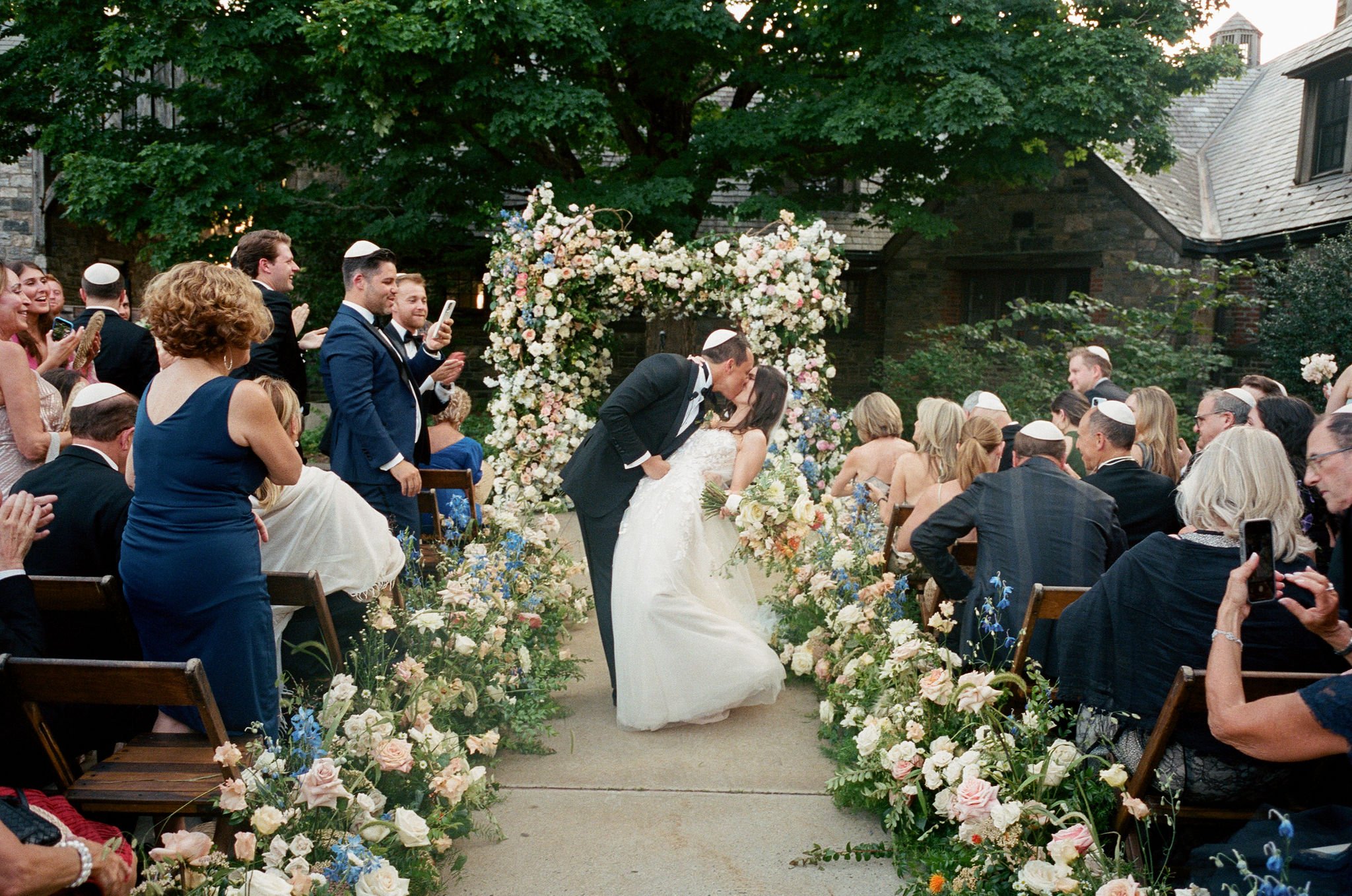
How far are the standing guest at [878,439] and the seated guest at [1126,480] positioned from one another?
1854mm

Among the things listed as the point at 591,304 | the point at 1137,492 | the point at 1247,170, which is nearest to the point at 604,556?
the point at 1137,492

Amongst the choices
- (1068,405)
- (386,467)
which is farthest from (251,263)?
(1068,405)

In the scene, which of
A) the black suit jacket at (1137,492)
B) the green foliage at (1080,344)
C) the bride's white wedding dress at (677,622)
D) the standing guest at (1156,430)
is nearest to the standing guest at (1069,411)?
the standing guest at (1156,430)

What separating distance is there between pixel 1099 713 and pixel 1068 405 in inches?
131

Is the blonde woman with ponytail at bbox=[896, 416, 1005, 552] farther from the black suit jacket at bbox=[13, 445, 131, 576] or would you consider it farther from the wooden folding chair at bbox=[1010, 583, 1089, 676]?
the black suit jacket at bbox=[13, 445, 131, 576]

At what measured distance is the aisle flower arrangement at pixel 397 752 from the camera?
2553mm

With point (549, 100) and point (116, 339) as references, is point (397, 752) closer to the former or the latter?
point (116, 339)

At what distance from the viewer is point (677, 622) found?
475cm

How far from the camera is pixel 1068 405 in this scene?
6254mm

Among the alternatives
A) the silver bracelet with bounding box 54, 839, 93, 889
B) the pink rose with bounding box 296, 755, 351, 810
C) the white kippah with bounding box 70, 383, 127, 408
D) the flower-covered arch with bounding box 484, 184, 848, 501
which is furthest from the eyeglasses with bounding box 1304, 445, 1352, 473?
the flower-covered arch with bounding box 484, 184, 848, 501

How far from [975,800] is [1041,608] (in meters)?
1.09

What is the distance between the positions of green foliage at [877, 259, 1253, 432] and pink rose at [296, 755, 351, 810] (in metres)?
11.5

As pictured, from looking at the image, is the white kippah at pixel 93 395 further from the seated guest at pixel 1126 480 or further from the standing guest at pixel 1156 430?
the standing guest at pixel 1156 430

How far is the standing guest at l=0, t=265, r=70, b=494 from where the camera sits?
13.7 feet
